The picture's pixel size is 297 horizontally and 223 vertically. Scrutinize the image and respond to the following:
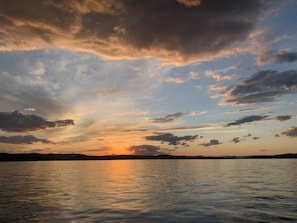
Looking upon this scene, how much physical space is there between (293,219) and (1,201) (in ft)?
101

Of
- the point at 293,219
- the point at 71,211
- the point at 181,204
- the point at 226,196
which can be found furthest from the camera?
the point at 226,196

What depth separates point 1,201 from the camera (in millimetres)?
35344

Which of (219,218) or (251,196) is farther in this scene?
(251,196)

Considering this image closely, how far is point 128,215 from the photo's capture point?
1067 inches

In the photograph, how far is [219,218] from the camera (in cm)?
2541

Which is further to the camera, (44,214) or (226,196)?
→ (226,196)

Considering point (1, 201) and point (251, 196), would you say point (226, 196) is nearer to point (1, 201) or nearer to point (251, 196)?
point (251, 196)

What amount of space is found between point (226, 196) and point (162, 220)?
1622 centimetres

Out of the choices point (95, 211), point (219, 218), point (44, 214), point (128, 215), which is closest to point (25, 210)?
point (44, 214)

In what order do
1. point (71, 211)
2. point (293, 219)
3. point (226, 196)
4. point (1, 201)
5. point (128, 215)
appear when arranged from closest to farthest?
point (293, 219), point (128, 215), point (71, 211), point (1, 201), point (226, 196)

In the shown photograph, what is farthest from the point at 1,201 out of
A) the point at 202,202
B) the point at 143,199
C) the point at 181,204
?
the point at 202,202

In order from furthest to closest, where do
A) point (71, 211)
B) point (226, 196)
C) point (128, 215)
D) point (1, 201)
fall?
1. point (226, 196)
2. point (1, 201)
3. point (71, 211)
4. point (128, 215)

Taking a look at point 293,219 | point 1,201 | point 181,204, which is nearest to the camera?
point 293,219

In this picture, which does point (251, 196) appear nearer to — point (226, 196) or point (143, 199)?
point (226, 196)
